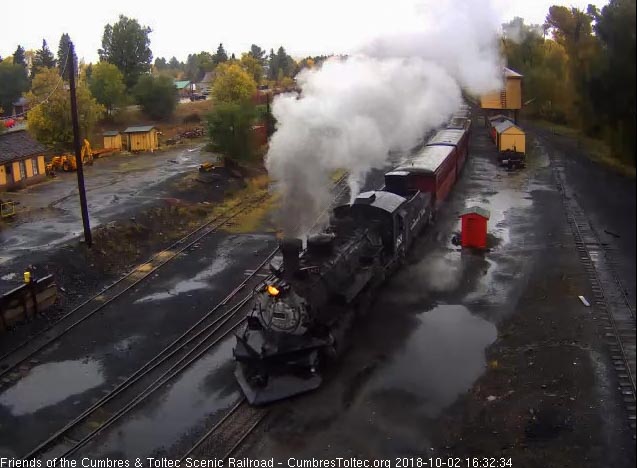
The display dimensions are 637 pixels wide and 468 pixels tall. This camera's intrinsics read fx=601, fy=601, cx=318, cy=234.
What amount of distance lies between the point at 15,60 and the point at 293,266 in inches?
3235

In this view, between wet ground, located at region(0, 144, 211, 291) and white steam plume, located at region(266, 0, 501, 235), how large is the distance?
9799 millimetres

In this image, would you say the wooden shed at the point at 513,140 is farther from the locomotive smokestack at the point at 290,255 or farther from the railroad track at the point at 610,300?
the locomotive smokestack at the point at 290,255

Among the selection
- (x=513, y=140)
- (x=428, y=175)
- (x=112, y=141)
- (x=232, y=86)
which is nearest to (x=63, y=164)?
(x=112, y=141)

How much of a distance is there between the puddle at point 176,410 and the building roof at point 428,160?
12230mm

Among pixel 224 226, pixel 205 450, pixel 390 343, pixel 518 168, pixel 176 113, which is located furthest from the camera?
pixel 176 113

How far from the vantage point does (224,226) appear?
27.5 m

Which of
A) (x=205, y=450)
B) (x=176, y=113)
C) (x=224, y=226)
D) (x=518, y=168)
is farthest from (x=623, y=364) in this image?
(x=176, y=113)

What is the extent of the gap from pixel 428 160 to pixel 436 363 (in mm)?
14582

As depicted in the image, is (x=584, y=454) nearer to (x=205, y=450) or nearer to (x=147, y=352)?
(x=205, y=450)

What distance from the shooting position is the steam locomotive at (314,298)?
1311 cm

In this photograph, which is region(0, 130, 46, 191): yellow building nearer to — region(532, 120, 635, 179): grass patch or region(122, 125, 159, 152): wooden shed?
region(122, 125, 159, 152): wooden shed

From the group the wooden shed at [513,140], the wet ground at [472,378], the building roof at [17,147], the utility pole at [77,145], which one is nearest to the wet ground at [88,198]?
the utility pole at [77,145]

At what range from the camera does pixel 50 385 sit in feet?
46.7

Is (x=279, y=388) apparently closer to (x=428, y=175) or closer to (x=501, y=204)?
(x=428, y=175)
